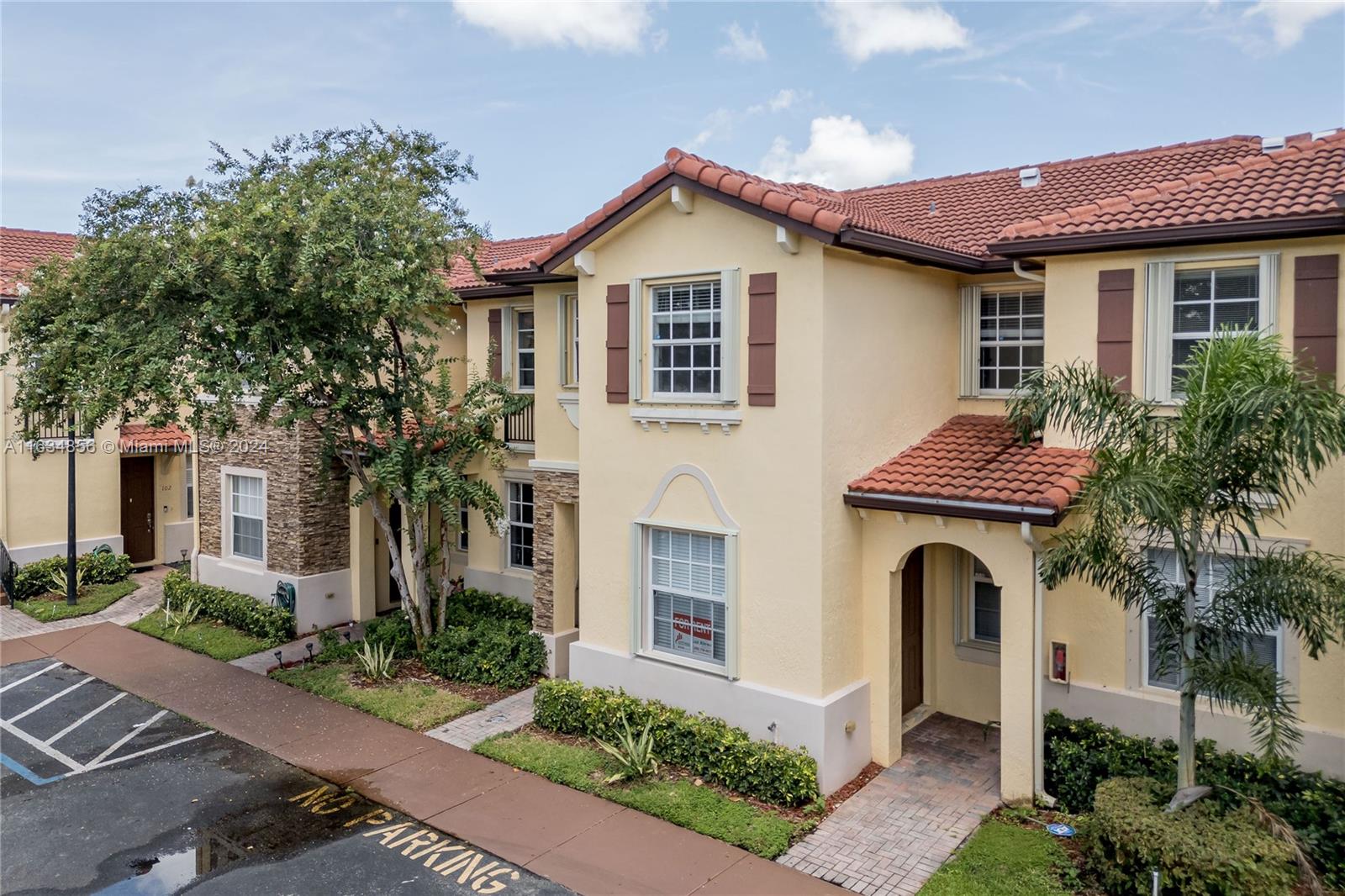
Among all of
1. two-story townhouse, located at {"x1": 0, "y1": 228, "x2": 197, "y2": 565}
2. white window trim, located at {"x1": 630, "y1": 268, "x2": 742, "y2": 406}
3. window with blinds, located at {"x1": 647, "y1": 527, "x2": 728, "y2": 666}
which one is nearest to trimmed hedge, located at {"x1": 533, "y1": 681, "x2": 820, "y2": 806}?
window with blinds, located at {"x1": 647, "y1": 527, "x2": 728, "y2": 666}

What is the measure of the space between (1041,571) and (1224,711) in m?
2.99

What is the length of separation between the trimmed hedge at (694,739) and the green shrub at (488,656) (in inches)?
55.9

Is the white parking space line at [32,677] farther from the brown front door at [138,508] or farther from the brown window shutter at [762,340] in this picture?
the brown window shutter at [762,340]

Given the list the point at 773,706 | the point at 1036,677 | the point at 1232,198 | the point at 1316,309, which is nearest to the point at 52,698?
the point at 773,706

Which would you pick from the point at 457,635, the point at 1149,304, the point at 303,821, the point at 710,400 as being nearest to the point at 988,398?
the point at 1149,304

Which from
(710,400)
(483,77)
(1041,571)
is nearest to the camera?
(1041,571)

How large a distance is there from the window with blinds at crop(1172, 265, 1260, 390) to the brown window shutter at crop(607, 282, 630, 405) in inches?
251

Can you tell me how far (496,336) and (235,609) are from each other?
7.26m

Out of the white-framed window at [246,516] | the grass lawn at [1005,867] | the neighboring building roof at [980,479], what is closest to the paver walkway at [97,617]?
the white-framed window at [246,516]

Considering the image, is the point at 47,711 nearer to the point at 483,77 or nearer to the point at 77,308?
the point at 77,308

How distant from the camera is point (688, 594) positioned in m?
11.9

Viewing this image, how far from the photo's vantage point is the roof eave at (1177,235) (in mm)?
9281

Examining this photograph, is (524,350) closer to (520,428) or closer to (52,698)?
(520,428)

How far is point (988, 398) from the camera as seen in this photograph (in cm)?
1273
